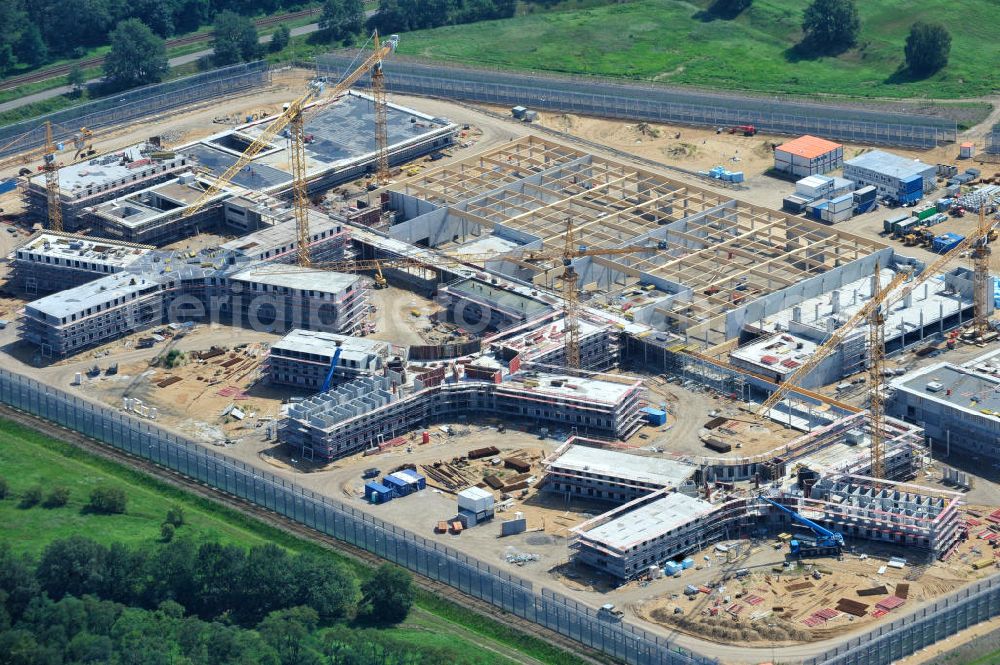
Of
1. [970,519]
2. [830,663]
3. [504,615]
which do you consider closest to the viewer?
[830,663]

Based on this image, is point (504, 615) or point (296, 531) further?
point (296, 531)

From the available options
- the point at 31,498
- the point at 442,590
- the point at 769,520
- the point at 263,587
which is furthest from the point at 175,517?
the point at 769,520

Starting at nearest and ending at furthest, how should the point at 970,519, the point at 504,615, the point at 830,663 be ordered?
the point at 830,663
the point at 504,615
the point at 970,519

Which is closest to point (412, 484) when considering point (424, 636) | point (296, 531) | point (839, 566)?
point (296, 531)

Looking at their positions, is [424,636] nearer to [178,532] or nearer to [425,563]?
[425,563]

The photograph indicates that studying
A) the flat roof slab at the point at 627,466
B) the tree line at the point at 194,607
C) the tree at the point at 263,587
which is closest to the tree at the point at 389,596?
the tree line at the point at 194,607

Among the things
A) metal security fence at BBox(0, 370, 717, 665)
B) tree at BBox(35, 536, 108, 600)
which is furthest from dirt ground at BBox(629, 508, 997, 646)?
tree at BBox(35, 536, 108, 600)

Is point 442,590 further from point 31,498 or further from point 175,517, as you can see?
point 31,498
